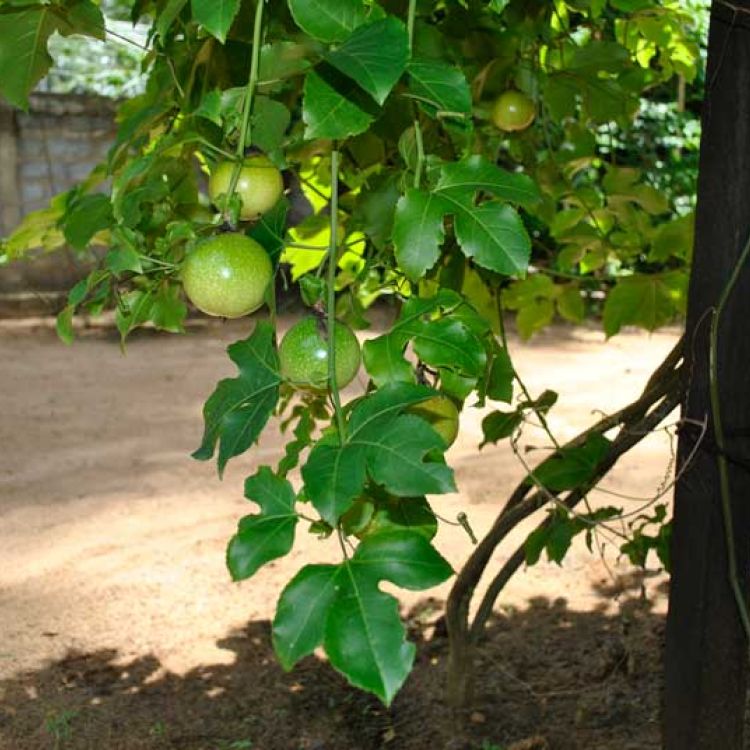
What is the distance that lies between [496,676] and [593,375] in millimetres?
4323

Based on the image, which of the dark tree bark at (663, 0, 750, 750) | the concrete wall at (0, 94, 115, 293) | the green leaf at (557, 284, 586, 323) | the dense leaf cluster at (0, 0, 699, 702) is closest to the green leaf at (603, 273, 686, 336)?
the green leaf at (557, 284, 586, 323)

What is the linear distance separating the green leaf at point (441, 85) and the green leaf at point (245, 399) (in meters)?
0.33

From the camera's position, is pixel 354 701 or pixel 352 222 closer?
pixel 352 222

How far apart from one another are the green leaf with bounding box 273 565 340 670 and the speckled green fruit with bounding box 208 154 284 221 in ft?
1.51

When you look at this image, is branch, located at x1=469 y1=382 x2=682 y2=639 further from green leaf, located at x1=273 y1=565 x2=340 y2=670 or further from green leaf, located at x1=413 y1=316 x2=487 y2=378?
green leaf, located at x1=273 y1=565 x2=340 y2=670

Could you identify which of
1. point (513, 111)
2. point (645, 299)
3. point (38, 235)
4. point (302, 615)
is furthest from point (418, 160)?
point (645, 299)

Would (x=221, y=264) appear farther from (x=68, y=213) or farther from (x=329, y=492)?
(x=68, y=213)

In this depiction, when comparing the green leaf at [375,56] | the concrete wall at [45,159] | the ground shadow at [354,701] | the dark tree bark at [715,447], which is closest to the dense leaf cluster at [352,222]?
the green leaf at [375,56]

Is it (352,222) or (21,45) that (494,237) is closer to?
(352,222)

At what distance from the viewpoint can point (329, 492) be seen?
0.97m

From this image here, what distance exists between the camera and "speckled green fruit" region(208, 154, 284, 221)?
1235 mm

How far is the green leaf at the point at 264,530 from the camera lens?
0.99 meters

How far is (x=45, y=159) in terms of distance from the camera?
853cm

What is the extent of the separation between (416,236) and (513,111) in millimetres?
1012
